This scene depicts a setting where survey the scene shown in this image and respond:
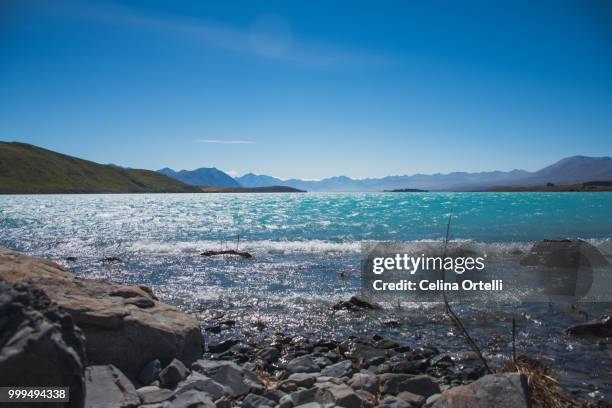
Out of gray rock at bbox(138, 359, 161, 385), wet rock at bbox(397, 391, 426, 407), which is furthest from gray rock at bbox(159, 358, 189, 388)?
wet rock at bbox(397, 391, 426, 407)

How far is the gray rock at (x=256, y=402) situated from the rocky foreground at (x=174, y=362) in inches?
1.1

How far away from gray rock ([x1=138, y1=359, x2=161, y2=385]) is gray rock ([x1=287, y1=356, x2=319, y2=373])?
3.08 m

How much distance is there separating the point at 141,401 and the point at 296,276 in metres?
16.2

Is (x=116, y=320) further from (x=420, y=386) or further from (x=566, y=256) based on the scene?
(x=566, y=256)

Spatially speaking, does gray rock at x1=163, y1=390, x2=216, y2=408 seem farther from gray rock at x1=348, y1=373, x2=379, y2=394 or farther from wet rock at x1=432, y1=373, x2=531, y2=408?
wet rock at x1=432, y1=373, x2=531, y2=408

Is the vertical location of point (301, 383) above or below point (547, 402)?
below

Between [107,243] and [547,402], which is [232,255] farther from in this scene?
[547,402]

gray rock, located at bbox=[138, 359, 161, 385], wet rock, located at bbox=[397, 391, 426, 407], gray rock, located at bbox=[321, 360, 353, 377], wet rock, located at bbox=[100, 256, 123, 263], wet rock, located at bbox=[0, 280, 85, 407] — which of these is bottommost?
wet rock, located at bbox=[100, 256, 123, 263]

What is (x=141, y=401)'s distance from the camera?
7074mm

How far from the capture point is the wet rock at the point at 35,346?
488 cm

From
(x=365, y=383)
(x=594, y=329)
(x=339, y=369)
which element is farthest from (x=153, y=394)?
(x=594, y=329)

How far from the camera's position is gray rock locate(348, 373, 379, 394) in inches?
342

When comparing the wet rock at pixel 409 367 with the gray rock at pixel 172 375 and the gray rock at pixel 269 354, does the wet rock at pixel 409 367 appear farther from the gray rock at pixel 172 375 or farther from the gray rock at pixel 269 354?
the gray rock at pixel 172 375

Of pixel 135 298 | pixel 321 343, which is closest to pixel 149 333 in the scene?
pixel 135 298
